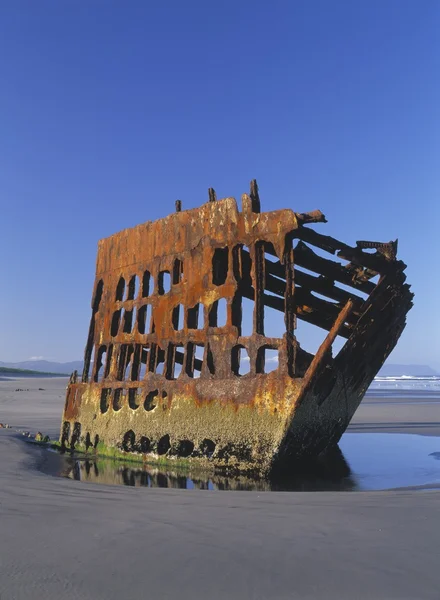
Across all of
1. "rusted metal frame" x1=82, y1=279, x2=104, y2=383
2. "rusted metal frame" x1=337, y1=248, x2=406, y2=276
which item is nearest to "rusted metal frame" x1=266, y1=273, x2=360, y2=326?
"rusted metal frame" x1=337, y1=248, x2=406, y2=276

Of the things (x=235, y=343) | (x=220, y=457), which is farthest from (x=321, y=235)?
(x=220, y=457)

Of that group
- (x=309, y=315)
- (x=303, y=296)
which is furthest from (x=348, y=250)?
(x=309, y=315)

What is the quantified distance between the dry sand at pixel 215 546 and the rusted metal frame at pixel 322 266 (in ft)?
9.57

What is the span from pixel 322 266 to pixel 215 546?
432 cm

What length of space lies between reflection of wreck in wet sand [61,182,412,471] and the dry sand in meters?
1.74

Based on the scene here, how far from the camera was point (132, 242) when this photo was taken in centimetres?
769

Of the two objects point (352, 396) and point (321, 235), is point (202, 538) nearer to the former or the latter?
point (321, 235)

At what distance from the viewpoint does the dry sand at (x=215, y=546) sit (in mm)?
1971

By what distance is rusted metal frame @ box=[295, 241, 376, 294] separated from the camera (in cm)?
616

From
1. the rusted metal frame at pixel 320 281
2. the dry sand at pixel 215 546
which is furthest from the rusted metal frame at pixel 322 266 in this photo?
the dry sand at pixel 215 546

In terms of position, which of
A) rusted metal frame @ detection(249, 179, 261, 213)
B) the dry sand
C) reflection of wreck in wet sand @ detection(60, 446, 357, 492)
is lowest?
reflection of wreck in wet sand @ detection(60, 446, 357, 492)

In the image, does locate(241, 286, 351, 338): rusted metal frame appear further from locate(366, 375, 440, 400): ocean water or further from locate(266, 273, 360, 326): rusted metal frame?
locate(366, 375, 440, 400): ocean water

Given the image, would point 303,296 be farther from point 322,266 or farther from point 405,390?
point 405,390

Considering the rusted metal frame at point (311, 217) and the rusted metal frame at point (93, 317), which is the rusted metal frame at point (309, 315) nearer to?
the rusted metal frame at point (311, 217)
